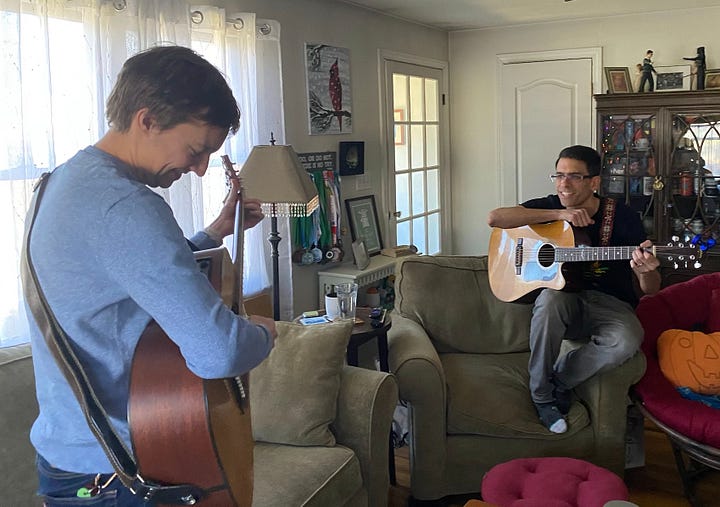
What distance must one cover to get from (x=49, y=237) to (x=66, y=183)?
0.25ft

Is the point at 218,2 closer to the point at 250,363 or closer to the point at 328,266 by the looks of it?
the point at 328,266

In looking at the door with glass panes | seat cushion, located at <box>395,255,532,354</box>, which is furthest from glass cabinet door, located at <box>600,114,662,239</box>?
seat cushion, located at <box>395,255,532,354</box>

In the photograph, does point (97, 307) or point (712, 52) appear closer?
point (97, 307)

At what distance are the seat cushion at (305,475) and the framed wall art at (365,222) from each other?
2.13 m

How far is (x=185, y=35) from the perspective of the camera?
2785mm

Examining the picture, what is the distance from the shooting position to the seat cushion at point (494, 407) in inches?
99.0

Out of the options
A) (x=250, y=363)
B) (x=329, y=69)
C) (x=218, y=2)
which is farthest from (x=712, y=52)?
(x=250, y=363)

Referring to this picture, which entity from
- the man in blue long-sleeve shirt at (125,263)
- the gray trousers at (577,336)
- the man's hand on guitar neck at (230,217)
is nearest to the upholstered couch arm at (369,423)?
the gray trousers at (577,336)

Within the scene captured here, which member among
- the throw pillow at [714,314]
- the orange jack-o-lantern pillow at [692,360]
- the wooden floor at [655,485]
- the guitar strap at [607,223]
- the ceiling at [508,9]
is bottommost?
the wooden floor at [655,485]

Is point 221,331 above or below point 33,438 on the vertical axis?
above

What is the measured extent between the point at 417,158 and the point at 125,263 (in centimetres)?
426

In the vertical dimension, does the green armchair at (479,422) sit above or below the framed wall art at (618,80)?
below

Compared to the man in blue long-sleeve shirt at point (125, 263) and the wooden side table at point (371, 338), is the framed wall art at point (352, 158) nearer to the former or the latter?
the wooden side table at point (371, 338)

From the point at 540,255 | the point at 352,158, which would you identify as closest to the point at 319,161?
the point at 352,158
